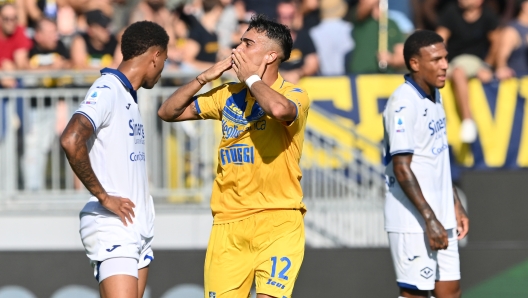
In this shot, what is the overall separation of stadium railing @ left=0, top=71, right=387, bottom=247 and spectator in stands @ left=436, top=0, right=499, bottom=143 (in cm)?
153

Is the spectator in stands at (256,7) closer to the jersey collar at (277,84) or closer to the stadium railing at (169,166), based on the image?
the stadium railing at (169,166)

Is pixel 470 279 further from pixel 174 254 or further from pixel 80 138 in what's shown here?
pixel 80 138

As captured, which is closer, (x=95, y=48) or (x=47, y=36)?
(x=95, y=48)

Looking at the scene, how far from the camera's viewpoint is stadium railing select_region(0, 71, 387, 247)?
9.32 metres

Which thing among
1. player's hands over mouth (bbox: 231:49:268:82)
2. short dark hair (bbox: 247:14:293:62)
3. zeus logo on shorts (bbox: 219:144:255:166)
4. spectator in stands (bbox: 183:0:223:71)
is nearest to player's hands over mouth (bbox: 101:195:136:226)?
zeus logo on shorts (bbox: 219:144:255:166)

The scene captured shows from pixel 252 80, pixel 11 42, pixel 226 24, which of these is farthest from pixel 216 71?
pixel 11 42

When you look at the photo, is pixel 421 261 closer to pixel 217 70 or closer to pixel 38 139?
pixel 217 70

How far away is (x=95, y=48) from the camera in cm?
1047

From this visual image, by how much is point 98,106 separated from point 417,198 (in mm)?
2409

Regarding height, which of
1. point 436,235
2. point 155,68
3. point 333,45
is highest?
point 333,45

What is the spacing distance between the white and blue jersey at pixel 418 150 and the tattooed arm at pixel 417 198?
0.27 ft

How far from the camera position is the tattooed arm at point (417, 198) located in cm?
614

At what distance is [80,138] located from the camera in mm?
5246

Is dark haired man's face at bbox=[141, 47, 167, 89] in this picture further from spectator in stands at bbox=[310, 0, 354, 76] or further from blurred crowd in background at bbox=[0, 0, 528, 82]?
spectator in stands at bbox=[310, 0, 354, 76]
